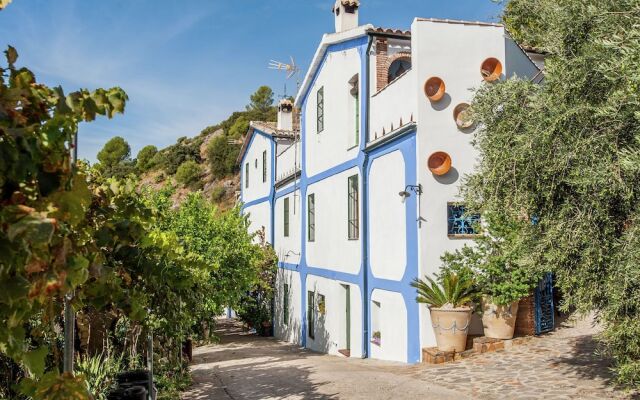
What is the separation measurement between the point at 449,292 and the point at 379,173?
3.94m

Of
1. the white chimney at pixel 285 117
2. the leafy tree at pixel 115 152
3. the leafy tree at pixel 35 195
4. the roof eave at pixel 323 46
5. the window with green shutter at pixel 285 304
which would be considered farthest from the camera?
the leafy tree at pixel 115 152

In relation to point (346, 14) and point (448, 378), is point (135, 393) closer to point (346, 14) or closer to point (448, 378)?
point (448, 378)

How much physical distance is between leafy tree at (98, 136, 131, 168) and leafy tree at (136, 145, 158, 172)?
240 centimetres

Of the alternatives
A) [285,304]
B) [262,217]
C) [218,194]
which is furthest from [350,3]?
[218,194]

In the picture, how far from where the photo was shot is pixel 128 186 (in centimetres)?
506

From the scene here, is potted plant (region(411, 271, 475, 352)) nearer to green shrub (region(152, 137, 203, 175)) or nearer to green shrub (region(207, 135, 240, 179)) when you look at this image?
green shrub (region(207, 135, 240, 179))

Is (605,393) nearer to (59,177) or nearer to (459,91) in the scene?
(459,91)

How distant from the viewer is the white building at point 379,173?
11758mm

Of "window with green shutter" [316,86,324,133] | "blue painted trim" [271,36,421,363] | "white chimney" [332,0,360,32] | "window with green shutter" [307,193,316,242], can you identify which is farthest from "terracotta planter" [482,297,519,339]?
"white chimney" [332,0,360,32]

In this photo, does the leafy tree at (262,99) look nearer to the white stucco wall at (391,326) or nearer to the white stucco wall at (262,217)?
the white stucco wall at (262,217)

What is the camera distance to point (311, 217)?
1969 centimetres

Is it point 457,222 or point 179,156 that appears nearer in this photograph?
point 457,222

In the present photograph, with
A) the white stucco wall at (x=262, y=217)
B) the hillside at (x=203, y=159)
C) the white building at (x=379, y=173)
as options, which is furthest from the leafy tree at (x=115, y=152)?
the white building at (x=379, y=173)

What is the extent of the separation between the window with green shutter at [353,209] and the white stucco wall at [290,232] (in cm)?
528
